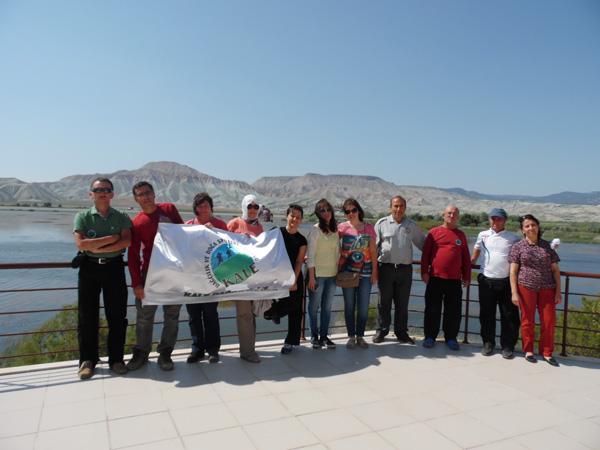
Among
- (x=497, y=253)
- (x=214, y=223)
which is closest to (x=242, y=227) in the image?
(x=214, y=223)

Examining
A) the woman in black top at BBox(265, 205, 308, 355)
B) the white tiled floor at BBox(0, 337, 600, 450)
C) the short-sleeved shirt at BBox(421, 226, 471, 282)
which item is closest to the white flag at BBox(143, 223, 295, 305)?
the woman in black top at BBox(265, 205, 308, 355)

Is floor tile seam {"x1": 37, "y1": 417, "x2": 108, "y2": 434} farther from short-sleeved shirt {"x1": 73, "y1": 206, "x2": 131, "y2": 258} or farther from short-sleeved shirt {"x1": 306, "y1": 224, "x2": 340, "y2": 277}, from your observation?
short-sleeved shirt {"x1": 306, "y1": 224, "x2": 340, "y2": 277}

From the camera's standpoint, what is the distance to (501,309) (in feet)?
14.4

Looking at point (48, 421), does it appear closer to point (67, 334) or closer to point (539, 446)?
point (539, 446)

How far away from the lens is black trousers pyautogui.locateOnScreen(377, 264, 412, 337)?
454 cm

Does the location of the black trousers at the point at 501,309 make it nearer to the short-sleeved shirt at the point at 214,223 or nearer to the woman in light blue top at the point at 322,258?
the woman in light blue top at the point at 322,258

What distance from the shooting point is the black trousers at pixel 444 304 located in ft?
14.6

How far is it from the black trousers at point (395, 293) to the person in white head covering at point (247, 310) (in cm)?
152

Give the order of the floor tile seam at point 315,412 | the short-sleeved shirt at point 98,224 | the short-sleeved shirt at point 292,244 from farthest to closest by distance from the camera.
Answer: the short-sleeved shirt at point 292,244 < the short-sleeved shirt at point 98,224 < the floor tile seam at point 315,412

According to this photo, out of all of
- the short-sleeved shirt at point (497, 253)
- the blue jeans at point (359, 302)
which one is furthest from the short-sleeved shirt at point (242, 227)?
the short-sleeved shirt at point (497, 253)

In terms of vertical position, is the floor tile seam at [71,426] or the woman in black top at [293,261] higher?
the woman in black top at [293,261]

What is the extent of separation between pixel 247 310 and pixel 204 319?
413 mm

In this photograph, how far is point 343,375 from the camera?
371 cm

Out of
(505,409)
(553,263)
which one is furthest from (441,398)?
(553,263)
